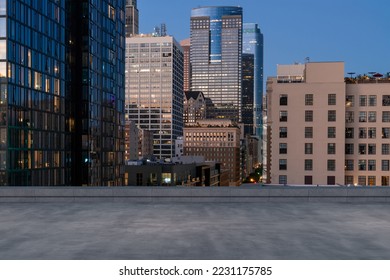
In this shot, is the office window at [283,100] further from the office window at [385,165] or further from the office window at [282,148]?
the office window at [385,165]

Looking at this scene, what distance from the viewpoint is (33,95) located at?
248 feet

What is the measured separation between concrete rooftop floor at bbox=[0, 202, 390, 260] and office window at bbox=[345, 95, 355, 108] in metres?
71.9

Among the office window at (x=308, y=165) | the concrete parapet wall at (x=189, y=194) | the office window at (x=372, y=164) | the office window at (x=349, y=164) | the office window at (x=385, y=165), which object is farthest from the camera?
the office window at (x=349, y=164)

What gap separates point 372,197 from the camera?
83.7 feet

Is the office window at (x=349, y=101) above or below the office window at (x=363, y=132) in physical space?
above

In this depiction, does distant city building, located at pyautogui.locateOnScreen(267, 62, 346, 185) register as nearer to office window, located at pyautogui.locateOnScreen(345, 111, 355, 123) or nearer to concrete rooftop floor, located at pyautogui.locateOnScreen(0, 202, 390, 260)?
office window, located at pyautogui.locateOnScreen(345, 111, 355, 123)

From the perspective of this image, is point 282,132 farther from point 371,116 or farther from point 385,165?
point 385,165

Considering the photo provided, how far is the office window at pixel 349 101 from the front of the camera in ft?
303

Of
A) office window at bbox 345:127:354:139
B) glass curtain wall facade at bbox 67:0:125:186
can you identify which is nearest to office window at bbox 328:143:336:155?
office window at bbox 345:127:354:139

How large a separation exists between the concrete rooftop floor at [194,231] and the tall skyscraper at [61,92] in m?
48.6

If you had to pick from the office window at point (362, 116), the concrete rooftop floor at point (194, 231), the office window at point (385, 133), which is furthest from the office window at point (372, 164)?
the concrete rooftop floor at point (194, 231)

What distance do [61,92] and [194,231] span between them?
2986 inches

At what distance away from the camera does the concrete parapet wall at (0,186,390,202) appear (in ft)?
82.4

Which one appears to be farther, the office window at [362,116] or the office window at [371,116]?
the office window at [362,116]
